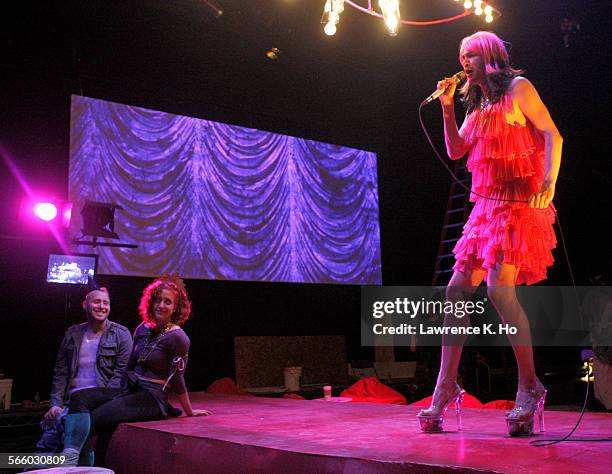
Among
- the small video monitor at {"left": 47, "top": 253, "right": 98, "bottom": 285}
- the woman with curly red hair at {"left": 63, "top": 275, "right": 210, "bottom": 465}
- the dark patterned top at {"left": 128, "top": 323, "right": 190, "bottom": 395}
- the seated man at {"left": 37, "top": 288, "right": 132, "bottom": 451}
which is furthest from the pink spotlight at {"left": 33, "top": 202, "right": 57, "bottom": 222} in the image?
the dark patterned top at {"left": 128, "top": 323, "right": 190, "bottom": 395}

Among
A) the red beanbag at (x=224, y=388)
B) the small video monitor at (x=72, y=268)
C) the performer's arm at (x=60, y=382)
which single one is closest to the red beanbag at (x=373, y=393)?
the red beanbag at (x=224, y=388)

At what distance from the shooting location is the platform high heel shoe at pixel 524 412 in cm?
215

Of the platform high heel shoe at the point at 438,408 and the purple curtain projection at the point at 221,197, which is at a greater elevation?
the purple curtain projection at the point at 221,197

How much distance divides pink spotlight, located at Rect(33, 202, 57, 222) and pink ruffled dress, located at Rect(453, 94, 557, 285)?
17.0 feet

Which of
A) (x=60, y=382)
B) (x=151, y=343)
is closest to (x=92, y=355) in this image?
(x=60, y=382)

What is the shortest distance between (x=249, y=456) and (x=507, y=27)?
5865mm

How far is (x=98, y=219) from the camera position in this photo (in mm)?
6539

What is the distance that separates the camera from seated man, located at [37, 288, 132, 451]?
11.7 feet

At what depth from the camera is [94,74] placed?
24.2 feet

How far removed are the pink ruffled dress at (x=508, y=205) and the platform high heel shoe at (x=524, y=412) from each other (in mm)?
435

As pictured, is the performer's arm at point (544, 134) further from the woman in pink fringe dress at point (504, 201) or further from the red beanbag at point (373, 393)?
the red beanbag at point (373, 393)

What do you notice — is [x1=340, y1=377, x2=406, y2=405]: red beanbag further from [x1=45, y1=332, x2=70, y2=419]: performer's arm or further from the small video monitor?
the small video monitor

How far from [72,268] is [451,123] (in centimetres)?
491

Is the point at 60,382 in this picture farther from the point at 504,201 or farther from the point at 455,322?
the point at 504,201
